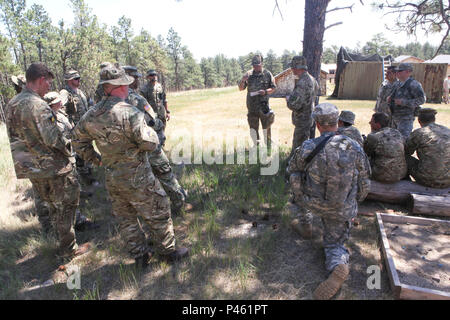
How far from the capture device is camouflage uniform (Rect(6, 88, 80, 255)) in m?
2.84

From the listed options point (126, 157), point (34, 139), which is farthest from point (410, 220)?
point (34, 139)

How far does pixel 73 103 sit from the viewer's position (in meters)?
5.13

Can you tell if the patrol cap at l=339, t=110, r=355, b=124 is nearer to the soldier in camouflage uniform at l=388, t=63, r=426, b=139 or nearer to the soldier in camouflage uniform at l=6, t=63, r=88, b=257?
the soldier in camouflage uniform at l=388, t=63, r=426, b=139

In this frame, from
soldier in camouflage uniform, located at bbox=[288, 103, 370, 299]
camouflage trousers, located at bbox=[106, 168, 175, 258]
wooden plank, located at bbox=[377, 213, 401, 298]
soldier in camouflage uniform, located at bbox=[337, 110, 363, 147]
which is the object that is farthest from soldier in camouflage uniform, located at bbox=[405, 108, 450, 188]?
camouflage trousers, located at bbox=[106, 168, 175, 258]

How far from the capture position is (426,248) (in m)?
3.16

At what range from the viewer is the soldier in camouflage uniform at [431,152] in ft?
13.0

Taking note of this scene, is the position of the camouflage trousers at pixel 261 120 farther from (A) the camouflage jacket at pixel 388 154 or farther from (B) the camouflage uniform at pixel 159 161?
(B) the camouflage uniform at pixel 159 161

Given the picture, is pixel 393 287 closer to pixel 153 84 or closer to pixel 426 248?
pixel 426 248

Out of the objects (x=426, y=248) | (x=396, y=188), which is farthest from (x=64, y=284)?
(x=396, y=188)

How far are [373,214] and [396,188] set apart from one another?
615mm

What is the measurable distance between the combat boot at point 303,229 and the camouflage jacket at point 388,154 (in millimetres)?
1670

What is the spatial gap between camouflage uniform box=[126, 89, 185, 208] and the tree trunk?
12.0ft

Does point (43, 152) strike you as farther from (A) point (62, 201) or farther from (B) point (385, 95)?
(B) point (385, 95)

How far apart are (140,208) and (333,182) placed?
2024mm
